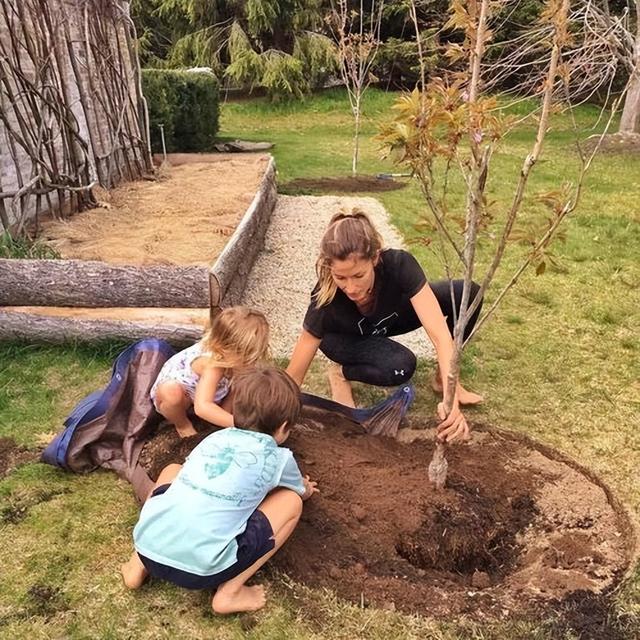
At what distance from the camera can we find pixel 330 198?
8812 mm

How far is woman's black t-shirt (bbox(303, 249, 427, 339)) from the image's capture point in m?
3.10

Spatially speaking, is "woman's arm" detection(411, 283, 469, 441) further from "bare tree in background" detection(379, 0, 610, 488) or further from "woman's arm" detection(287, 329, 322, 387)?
"bare tree in background" detection(379, 0, 610, 488)

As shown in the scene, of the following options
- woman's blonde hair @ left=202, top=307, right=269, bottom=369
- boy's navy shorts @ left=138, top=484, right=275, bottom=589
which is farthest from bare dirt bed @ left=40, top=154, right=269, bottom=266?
boy's navy shorts @ left=138, top=484, right=275, bottom=589

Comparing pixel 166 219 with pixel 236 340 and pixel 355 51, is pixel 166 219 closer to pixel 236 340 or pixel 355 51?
pixel 236 340

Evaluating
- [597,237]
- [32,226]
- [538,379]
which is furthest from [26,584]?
[597,237]

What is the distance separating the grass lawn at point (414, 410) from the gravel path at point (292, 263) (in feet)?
1.46

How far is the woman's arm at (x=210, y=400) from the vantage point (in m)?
2.77

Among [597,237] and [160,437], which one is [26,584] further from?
[597,237]

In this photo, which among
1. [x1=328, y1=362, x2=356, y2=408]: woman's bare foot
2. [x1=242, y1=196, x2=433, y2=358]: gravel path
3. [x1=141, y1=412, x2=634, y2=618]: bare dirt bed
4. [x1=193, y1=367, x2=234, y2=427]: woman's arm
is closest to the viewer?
[x1=141, y1=412, x2=634, y2=618]: bare dirt bed

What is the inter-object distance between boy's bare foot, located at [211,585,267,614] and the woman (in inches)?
34.7

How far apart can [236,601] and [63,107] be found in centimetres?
552

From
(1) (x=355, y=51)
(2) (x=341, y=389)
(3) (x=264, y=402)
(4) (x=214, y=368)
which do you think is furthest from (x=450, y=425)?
(1) (x=355, y=51)

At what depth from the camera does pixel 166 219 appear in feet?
21.3

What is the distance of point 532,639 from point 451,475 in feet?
2.93
